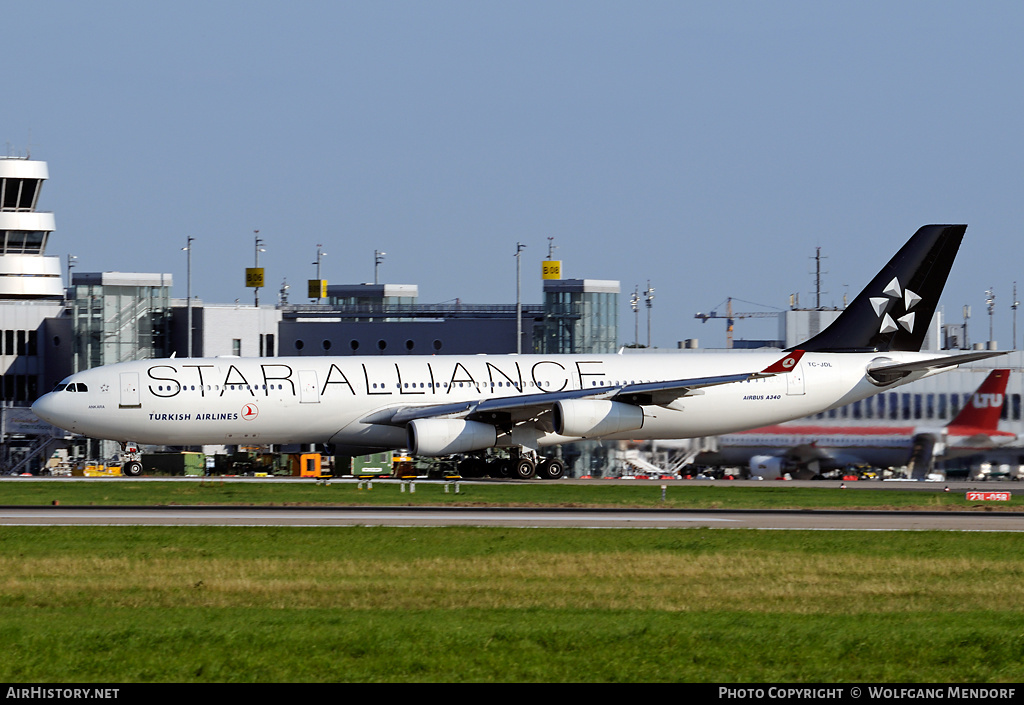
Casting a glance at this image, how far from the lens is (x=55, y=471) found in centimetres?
5850

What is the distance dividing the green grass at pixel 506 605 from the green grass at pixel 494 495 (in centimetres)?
855

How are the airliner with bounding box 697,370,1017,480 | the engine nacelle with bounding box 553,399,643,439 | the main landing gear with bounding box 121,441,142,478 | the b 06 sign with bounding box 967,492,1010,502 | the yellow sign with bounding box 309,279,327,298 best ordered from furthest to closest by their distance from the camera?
the yellow sign with bounding box 309,279,327,298
the airliner with bounding box 697,370,1017,480
the main landing gear with bounding box 121,441,142,478
the engine nacelle with bounding box 553,399,643,439
the b 06 sign with bounding box 967,492,1010,502

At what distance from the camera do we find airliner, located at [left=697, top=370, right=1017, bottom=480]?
55.1 meters

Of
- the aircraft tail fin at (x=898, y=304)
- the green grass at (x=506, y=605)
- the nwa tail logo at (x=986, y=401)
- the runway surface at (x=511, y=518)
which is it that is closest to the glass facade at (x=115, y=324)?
the aircraft tail fin at (x=898, y=304)

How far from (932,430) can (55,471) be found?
35684mm

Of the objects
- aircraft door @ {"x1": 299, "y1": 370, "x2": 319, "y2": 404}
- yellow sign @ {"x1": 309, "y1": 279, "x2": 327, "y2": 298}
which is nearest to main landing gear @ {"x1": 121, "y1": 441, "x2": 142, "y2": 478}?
aircraft door @ {"x1": 299, "y1": 370, "x2": 319, "y2": 404}

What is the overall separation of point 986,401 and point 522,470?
66.9 ft

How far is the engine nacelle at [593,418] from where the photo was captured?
47.0 meters

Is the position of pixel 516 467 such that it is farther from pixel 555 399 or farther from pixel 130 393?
pixel 130 393

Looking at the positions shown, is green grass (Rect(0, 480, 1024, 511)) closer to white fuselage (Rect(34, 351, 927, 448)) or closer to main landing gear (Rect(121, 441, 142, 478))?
white fuselage (Rect(34, 351, 927, 448))

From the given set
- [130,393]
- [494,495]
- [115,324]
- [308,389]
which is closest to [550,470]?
[308,389]

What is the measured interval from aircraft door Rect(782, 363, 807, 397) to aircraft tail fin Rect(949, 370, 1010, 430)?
26.6 feet

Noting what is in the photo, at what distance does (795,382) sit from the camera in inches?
2034
